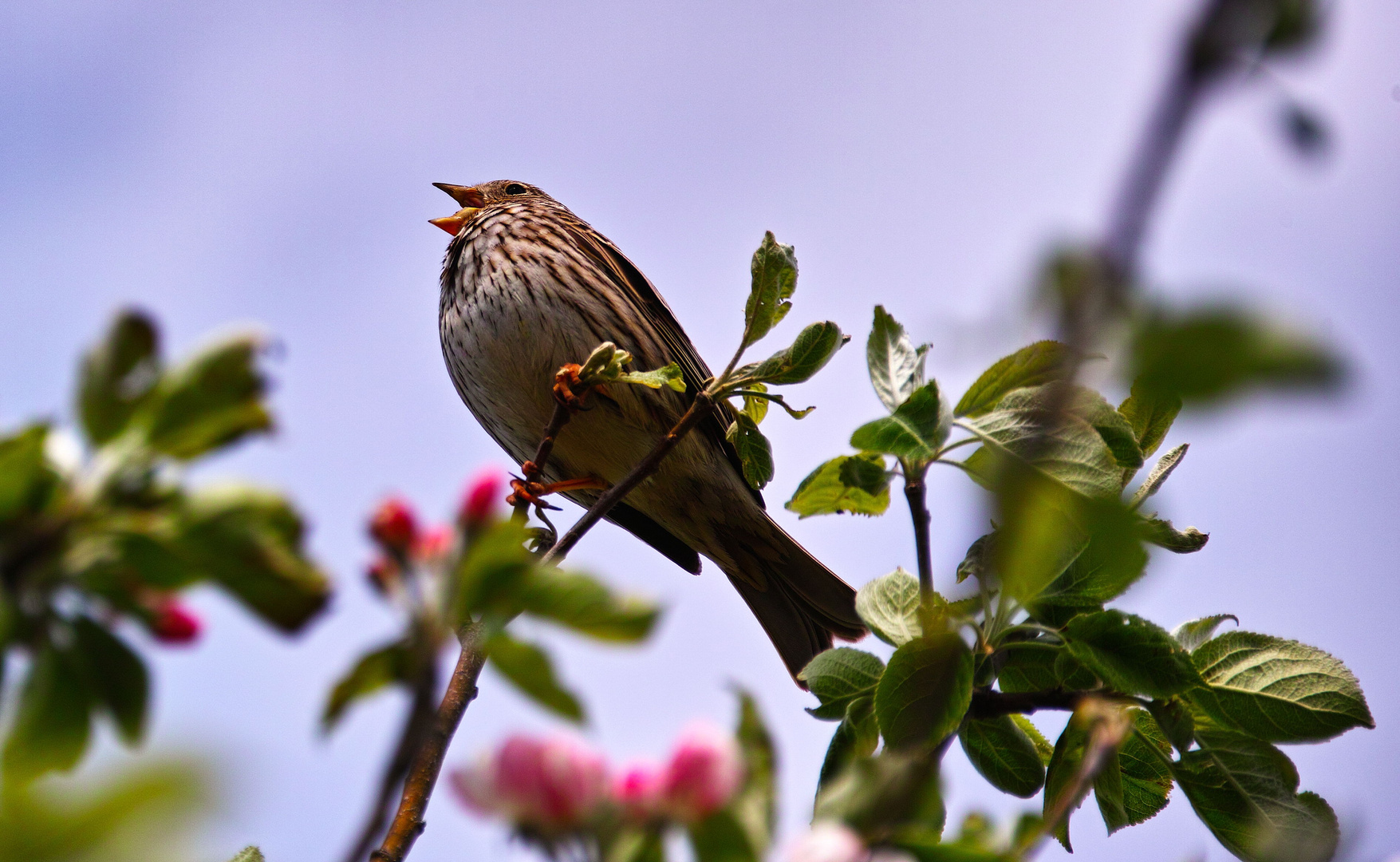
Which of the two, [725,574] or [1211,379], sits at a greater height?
[725,574]

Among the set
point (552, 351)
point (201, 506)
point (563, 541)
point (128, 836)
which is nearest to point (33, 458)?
point (201, 506)

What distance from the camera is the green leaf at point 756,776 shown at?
1240mm

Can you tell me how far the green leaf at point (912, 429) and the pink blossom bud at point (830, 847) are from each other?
1.25 metres

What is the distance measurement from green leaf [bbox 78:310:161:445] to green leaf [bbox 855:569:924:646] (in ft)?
5.13

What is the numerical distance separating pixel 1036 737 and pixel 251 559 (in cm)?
220

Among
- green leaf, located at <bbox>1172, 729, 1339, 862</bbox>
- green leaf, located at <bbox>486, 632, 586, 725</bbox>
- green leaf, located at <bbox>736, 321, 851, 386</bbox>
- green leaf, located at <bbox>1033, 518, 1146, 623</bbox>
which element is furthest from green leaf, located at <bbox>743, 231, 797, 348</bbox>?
green leaf, located at <bbox>486, 632, 586, 725</bbox>

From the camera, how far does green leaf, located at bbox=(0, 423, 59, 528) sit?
1174 mm

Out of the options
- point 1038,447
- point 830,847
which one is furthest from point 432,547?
point 1038,447

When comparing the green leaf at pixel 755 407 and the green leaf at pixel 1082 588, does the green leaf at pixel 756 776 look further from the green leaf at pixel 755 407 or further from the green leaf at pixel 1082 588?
the green leaf at pixel 755 407

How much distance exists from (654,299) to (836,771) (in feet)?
Result: 14.5

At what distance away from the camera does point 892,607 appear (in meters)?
2.46

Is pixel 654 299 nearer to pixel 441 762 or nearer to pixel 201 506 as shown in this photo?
pixel 441 762

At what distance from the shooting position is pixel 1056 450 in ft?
7.14

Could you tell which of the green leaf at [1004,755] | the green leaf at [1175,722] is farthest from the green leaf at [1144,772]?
the green leaf at [1004,755]
